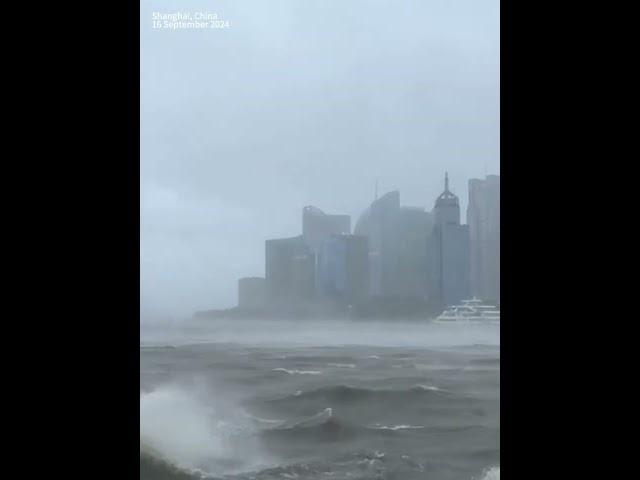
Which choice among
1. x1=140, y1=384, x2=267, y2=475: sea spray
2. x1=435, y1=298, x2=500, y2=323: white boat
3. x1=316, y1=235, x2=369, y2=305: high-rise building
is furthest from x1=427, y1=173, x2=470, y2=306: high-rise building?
x1=140, y1=384, x2=267, y2=475: sea spray

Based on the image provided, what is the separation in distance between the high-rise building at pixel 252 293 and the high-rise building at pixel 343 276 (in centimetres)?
19

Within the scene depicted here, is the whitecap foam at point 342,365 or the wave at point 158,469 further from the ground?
the whitecap foam at point 342,365

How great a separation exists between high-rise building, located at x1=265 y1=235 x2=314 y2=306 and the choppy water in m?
0.09

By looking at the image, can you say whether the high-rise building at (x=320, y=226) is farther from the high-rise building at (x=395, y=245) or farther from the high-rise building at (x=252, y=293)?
the high-rise building at (x=252, y=293)

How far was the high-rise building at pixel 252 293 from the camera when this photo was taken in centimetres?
200

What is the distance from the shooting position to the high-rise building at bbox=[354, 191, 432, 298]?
78.4 inches

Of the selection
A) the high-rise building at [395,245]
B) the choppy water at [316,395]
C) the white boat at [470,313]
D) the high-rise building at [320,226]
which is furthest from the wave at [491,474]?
the high-rise building at [320,226]

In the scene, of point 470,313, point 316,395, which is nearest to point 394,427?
point 316,395

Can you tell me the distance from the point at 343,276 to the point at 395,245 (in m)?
0.20

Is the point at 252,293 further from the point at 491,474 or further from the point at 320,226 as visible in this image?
the point at 491,474

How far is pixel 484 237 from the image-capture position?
6.33 ft
